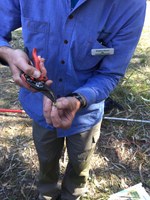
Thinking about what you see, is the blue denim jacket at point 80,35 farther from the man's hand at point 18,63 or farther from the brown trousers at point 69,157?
the brown trousers at point 69,157

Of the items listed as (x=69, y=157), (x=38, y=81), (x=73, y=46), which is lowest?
(x=69, y=157)

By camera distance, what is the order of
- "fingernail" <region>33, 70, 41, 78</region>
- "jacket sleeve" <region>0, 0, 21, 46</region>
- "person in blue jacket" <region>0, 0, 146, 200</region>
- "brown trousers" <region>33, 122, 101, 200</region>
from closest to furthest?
"fingernail" <region>33, 70, 41, 78</region>, "person in blue jacket" <region>0, 0, 146, 200</region>, "jacket sleeve" <region>0, 0, 21, 46</region>, "brown trousers" <region>33, 122, 101, 200</region>

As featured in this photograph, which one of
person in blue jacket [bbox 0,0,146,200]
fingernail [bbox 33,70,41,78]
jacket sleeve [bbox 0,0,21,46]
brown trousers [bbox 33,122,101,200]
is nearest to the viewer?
fingernail [bbox 33,70,41,78]

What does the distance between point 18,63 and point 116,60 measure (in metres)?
0.52

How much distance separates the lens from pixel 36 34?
1653 mm

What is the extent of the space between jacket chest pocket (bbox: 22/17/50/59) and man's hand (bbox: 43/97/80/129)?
298 mm

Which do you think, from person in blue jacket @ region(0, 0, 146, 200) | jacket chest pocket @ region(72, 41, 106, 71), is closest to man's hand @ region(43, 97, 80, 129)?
person in blue jacket @ region(0, 0, 146, 200)

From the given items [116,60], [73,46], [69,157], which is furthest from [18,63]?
[69,157]

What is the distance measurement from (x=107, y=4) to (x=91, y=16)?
0.10m

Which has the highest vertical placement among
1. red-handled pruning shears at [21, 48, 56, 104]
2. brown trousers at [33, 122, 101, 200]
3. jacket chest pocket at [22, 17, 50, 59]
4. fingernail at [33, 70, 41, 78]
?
jacket chest pocket at [22, 17, 50, 59]

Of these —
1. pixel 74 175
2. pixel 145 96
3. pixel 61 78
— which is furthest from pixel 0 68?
pixel 61 78

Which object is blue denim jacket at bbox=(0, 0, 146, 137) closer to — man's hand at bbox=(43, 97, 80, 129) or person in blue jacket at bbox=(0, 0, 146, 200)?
person in blue jacket at bbox=(0, 0, 146, 200)

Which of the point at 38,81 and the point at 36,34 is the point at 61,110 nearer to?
the point at 38,81

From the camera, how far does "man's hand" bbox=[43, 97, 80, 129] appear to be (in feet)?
4.98
